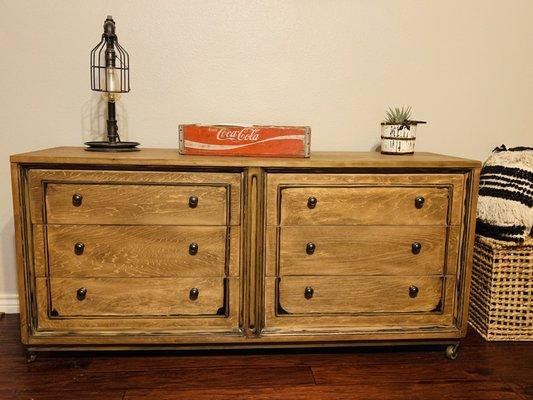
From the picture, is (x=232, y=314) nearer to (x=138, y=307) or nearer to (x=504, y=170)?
(x=138, y=307)

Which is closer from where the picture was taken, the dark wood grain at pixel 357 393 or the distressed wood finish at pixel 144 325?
the dark wood grain at pixel 357 393

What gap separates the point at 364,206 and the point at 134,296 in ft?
2.80

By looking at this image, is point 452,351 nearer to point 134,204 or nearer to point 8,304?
point 134,204

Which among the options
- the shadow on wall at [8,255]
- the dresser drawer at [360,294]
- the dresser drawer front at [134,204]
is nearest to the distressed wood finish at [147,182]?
the dresser drawer front at [134,204]

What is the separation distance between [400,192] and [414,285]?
1.14 feet

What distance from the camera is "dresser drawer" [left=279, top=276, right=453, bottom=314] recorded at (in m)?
1.69

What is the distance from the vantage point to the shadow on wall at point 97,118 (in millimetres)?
2018

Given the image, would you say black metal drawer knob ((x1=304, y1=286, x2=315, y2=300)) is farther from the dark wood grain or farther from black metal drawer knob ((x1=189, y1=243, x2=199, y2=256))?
black metal drawer knob ((x1=189, y1=243, x2=199, y2=256))

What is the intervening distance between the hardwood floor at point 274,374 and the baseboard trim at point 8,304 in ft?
0.79

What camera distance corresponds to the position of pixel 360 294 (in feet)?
5.61

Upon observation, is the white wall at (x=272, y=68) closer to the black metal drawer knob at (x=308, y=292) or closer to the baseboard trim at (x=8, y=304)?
the baseboard trim at (x=8, y=304)

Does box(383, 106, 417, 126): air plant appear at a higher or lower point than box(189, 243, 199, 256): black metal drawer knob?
higher

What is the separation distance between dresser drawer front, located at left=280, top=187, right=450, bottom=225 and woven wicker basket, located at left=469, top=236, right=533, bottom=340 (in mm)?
354

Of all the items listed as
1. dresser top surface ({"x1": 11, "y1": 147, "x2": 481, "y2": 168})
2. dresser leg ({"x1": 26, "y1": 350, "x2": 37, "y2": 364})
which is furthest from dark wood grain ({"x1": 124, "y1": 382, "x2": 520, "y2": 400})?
dresser top surface ({"x1": 11, "y1": 147, "x2": 481, "y2": 168})
